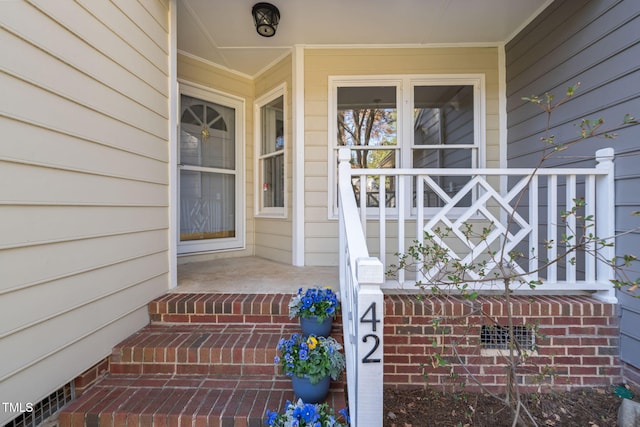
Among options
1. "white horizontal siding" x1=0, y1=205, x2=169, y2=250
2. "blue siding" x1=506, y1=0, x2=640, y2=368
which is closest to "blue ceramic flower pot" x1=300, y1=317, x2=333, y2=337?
"white horizontal siding" x1=0, y1=205, x2=169, y2=250

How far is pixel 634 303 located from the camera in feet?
6.06

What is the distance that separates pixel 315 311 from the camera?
72.4 inches

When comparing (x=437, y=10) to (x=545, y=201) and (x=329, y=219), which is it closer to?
(x=545, y=201)

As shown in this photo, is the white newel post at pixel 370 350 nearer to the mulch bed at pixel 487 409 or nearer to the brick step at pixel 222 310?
the mulch bed at pixel 487 409

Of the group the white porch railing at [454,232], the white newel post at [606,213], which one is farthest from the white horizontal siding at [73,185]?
the white newel post at [606,213]

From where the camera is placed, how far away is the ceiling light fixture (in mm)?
2646

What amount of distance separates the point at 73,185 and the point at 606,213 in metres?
3.33

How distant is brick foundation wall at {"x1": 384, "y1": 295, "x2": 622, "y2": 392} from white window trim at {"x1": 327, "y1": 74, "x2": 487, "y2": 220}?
1512mm

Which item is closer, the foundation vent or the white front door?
the foundation vent

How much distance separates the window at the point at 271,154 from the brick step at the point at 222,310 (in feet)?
Answer: 5.62

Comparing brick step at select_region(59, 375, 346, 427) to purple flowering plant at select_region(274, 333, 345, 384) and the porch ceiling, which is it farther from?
the porch ceiling

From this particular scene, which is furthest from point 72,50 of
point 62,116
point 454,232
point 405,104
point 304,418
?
point 405,104

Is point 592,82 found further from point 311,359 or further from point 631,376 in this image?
point 311,359

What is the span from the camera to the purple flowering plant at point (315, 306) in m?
1.83
